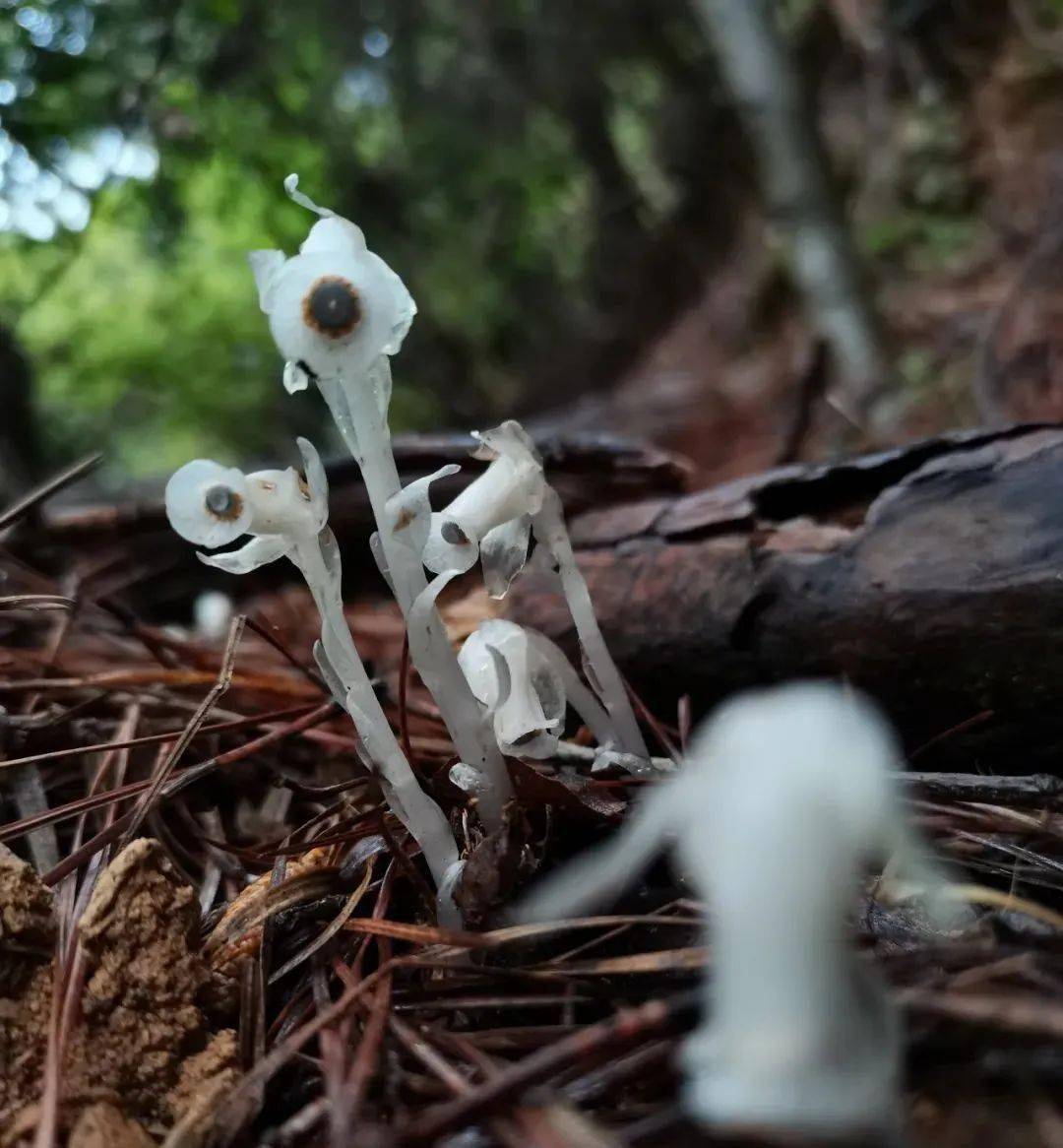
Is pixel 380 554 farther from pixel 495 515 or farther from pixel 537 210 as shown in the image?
pixel 537 210

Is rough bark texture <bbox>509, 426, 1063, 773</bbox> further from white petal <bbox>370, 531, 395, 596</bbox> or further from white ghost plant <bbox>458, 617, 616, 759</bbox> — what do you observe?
white petal <bbox>370, 531, 395, 596</bbox>

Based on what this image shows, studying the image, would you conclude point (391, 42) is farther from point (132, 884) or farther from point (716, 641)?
point (132, 884)

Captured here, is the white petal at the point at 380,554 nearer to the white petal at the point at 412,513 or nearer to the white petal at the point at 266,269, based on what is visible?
the white petal at the point at 412,513

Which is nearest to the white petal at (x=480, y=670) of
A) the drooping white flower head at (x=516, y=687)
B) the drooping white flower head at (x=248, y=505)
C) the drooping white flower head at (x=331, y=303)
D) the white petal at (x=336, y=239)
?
the drooping white flower head at (x=516, y=687)

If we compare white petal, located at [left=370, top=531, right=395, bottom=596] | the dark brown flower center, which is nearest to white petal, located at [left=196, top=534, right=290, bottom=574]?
white petal, located at [left=370, top=531, right=395, bottom=596]

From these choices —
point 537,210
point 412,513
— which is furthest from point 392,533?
point 537,210

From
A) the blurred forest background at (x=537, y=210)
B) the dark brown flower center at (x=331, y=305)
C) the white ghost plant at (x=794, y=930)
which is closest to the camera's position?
the white ghost plant at (x=794, y=930)

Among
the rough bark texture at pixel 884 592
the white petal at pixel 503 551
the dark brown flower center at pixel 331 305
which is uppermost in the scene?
the dark brown flower center at pixel 331 305

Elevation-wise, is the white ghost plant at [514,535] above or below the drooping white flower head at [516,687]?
above
